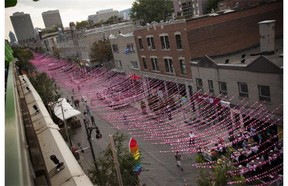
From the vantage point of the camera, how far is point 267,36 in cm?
2311

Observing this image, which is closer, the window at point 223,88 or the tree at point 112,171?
the tree at point 112,171

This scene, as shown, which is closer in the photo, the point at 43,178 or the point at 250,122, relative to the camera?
the point at 43,178

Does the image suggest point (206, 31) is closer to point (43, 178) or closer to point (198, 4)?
point (43, 178)

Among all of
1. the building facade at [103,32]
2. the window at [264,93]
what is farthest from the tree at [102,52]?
the window at [264,93]

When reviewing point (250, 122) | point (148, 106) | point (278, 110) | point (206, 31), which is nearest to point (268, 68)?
point (278, 110)

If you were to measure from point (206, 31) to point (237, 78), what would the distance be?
8399 millimetres

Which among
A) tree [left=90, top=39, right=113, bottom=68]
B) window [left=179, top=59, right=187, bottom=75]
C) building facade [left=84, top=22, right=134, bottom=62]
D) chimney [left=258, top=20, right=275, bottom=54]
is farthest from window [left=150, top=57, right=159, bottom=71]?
building facade [left=84, top=22, right=134, bottom=62]

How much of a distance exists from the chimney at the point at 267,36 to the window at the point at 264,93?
504cm

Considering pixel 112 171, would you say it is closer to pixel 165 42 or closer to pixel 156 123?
pixel 156 123

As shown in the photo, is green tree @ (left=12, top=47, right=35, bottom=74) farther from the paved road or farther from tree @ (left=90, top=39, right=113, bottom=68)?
the paved road

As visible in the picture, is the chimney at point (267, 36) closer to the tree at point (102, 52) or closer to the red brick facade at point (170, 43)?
the red brick facade at point (170, 43)

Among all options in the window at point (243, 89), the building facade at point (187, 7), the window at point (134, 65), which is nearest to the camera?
the window at point (243, 89)

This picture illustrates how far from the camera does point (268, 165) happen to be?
1548 centimetres

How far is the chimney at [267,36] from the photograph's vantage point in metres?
22.4
